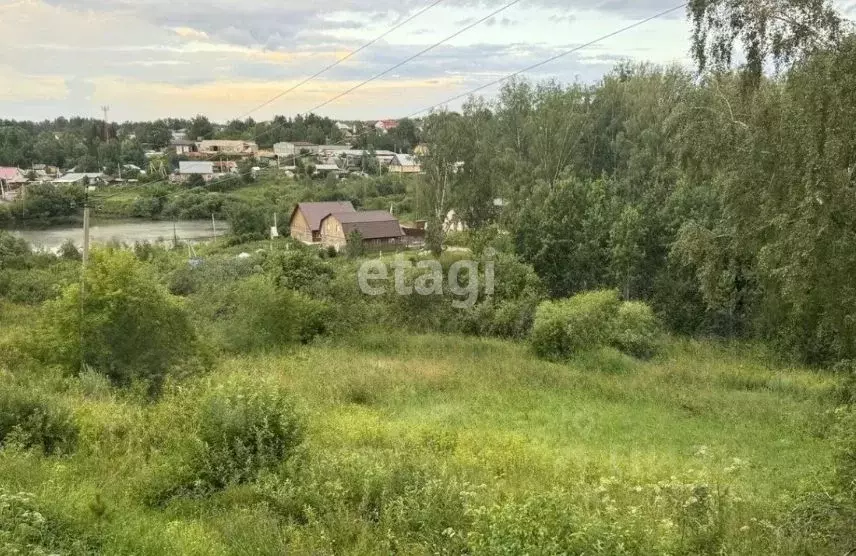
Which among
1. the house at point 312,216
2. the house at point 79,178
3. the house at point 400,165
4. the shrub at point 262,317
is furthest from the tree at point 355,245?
the shrub at point 262,317

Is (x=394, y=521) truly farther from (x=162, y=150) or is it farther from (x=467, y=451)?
(x=162, y=150)

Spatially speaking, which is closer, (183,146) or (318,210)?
(183,146)

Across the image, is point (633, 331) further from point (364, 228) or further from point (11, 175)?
point (11, 175)

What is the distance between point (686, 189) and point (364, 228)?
1867cm

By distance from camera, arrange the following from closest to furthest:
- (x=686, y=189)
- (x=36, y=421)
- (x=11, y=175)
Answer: (x=36, y=421), (x=686, y=189), (x=11, y=175)

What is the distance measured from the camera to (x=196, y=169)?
3209 centimetres

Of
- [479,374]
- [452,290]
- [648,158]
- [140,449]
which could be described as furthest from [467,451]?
[648,158]

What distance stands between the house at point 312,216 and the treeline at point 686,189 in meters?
7.52

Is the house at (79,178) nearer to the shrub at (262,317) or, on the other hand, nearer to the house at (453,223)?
the shrub at (262,317)

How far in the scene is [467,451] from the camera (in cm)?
780

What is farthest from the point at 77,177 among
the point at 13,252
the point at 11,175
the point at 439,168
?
the point at 439,168

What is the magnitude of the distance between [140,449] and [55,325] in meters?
6.00

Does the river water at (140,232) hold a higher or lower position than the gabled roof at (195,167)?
lower

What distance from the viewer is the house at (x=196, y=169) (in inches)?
1249
